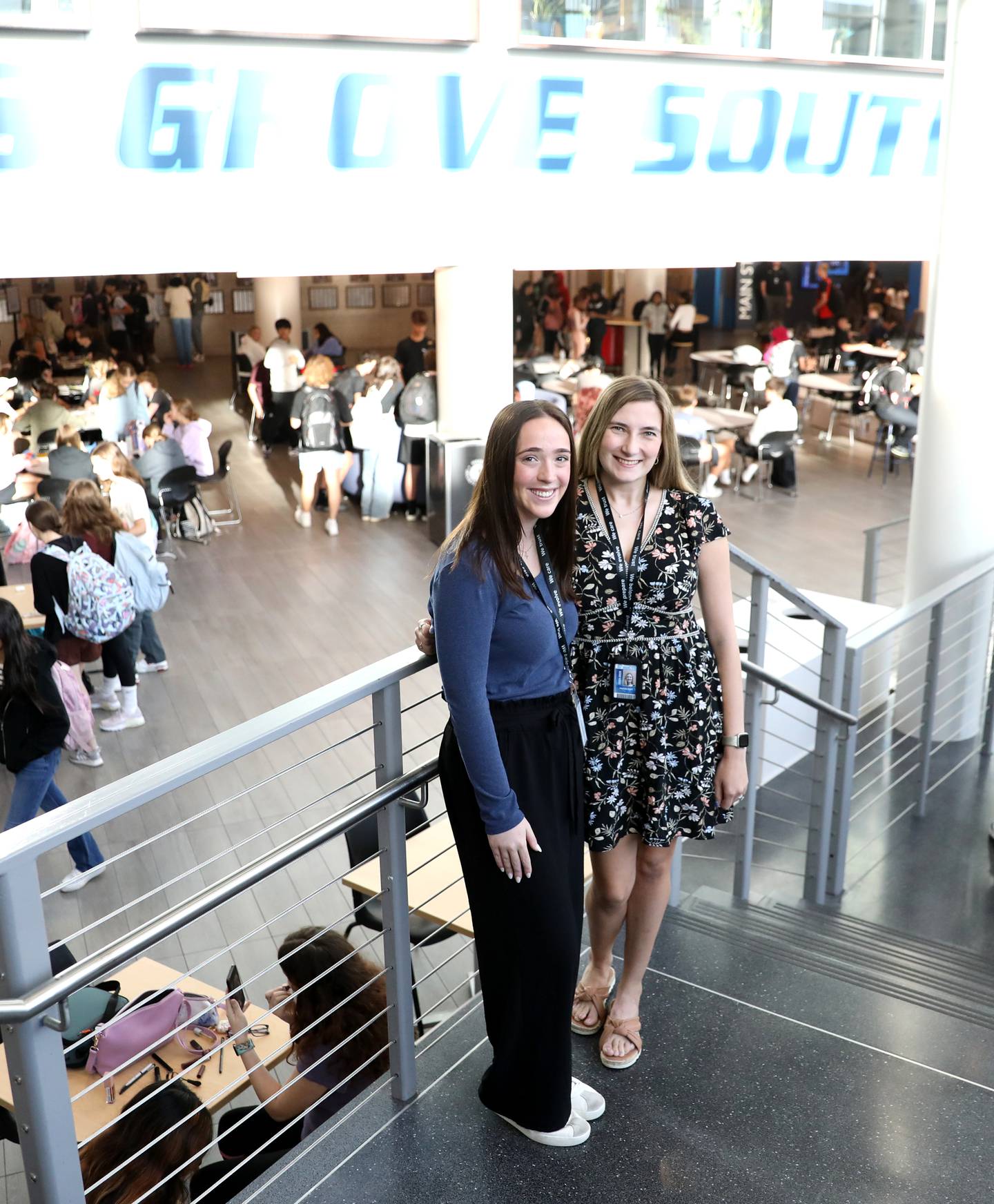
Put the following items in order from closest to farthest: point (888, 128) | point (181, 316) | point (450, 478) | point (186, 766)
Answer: point (186, 766)
point (450, 478)
point (888, 128)
point (181, 316)

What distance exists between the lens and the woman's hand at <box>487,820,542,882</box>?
83.2 inches

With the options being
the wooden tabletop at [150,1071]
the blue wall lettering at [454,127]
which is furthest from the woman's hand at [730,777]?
the blue wall lettering at [454,127]

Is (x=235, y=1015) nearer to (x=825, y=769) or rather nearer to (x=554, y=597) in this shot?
(x=554, y=597)

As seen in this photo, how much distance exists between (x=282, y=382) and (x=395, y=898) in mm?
11514

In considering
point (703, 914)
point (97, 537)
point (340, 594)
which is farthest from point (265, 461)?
point (703, 914)

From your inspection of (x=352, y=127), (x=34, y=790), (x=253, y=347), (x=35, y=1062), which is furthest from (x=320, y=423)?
(x=35, y=1062)

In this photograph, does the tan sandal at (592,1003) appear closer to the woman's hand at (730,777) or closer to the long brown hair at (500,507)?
A: the woman's hand at (730,777)

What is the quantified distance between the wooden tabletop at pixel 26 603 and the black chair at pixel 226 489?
3227 mm

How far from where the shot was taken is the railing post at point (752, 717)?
363cm

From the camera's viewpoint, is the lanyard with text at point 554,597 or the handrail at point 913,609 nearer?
the lanyard with text at point 554,597

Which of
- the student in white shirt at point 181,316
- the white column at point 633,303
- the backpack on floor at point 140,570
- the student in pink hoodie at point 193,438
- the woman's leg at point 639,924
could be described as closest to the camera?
the woman's leg at point 639,924

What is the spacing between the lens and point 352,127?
917cm

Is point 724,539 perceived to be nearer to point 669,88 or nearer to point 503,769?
point 503,769

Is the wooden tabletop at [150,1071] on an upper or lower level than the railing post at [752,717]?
lower
